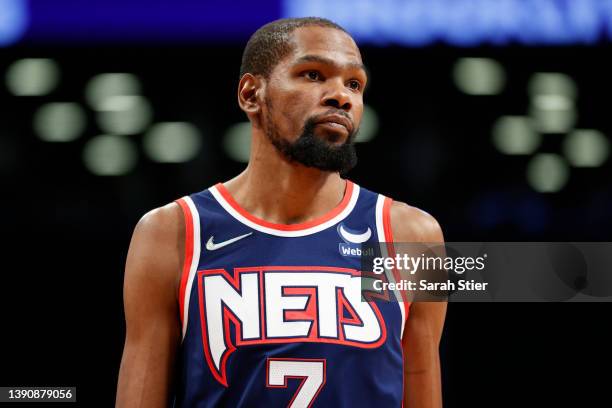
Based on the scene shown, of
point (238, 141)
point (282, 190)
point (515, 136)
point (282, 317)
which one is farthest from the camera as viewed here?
Answer: point (515, 136)

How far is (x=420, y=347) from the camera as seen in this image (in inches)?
89.4

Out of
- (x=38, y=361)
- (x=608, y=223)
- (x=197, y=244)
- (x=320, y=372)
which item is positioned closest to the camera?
(x=320, y=372)

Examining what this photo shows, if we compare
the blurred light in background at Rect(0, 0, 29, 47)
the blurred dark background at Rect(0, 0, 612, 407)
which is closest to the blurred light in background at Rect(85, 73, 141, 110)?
the blurred dark background at Rect(0, 0, 612, 407)

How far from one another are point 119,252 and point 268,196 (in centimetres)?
172

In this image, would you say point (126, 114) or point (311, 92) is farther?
point (126, 114)

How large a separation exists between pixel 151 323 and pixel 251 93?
765 mm

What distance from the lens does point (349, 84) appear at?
2334 mm

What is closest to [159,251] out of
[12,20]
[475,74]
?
[12,20]

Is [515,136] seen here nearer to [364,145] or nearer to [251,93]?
[364,145]

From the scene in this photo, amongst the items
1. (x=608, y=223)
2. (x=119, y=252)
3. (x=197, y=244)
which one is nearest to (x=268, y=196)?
(x=197, y=244)

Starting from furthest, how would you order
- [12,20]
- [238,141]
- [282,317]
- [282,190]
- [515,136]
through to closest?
[515,136] → [238,141] → [12,20] → [282,190] → [282,317]

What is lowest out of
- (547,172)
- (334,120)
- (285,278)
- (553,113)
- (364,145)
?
(285,278)

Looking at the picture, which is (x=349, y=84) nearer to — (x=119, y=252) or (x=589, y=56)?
(x=119, y=252)

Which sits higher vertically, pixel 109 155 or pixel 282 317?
pixel 109 155
